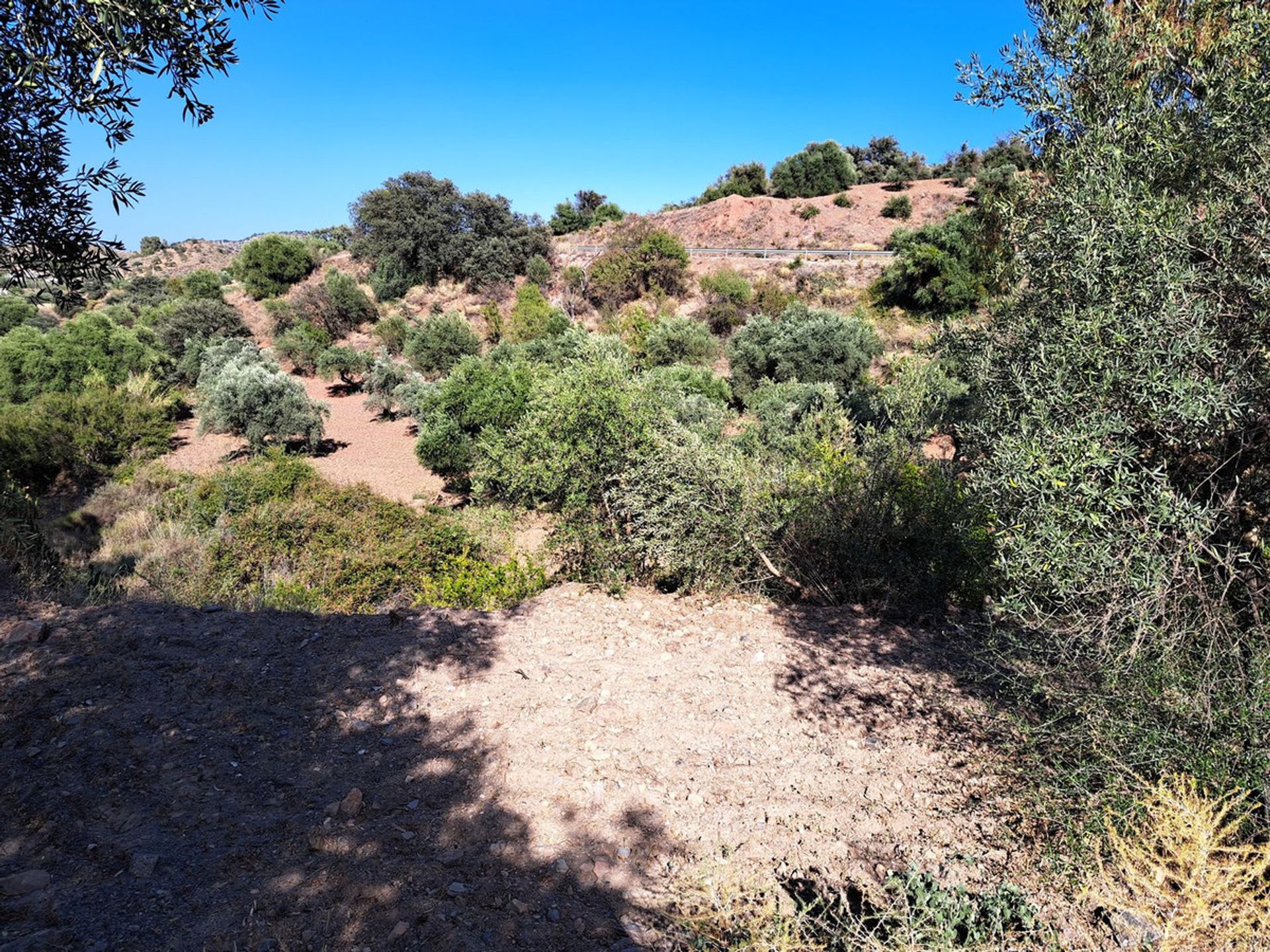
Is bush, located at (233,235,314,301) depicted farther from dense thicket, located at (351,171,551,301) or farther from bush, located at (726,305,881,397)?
bush, located at (726,305,881,397)

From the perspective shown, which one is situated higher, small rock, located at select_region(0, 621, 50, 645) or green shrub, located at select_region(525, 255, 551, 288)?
green shrub, located at select_region(525, 255, 551, 288)

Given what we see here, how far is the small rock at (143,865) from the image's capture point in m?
2.83

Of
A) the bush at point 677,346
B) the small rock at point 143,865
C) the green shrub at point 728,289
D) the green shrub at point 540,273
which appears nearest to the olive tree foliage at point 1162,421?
the small rock at point 143,865

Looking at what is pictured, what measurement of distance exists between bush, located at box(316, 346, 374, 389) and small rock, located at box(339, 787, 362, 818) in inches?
820

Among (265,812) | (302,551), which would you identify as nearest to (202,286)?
(302,551)

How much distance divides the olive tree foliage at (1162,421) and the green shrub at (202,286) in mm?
36725

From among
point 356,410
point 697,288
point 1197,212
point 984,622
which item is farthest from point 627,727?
point 697,288

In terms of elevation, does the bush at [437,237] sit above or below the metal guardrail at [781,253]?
above

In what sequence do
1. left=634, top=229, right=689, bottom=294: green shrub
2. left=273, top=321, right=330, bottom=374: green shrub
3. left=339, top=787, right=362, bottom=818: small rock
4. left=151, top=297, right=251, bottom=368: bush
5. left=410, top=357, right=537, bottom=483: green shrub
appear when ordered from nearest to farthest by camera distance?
left=339, top=787, right=362, bottom=818: small rock, left=410, top=357, right=537, bottom=483: green shrub, left=151, top=297, right=251, bottom=368: bush, left=273, top=321, right=330, bottom=374: green shrub, left=634, top=229, right=689, bottom=294: green shrub

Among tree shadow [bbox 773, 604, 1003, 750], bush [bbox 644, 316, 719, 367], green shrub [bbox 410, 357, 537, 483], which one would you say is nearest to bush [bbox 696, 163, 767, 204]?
bush [bbox 644, 316, 719, 367]

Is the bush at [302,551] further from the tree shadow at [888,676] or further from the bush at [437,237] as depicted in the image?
the bush at [437,237]

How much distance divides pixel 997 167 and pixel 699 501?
29.6 metres

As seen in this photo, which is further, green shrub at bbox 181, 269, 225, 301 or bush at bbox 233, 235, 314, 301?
bush at bbox 233, 235, 314, 301

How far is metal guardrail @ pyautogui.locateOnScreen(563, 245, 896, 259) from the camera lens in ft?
97.0
